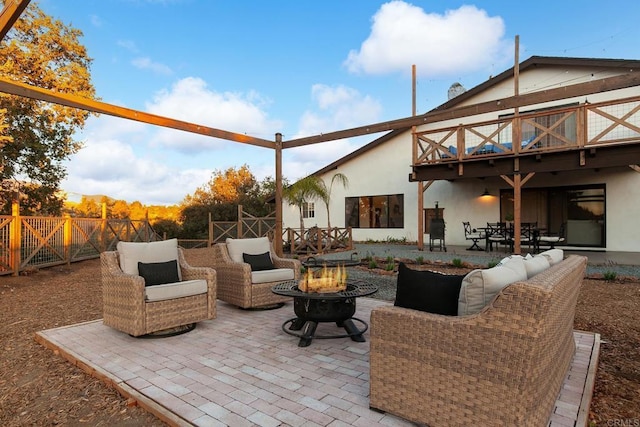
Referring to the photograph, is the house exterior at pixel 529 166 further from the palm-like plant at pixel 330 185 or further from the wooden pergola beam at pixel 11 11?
the wooden pergola beam at pixel 11 11

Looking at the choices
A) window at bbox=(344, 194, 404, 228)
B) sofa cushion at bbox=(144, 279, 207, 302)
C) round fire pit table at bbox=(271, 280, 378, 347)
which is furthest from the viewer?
window at bbox=(344, 194, 404, 228)

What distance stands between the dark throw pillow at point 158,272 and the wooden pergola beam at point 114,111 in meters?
2.88

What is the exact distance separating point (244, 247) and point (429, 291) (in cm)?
329

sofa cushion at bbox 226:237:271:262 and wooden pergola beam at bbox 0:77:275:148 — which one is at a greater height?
wooden pergola beam at bbox 0:77:275:148

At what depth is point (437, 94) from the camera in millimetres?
14258

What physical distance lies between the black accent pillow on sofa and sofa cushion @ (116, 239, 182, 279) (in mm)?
3017

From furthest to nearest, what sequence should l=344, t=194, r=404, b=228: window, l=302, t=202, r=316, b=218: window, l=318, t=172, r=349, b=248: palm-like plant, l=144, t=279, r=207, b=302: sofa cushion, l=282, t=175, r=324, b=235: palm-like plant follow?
l=302, t=202, r=316, b=218: window → l=318, t=172, r=349, b=248: palm-like plant → l=344, t=194, r=404, b=228: window → l=282, t=175, r=324, b=235: palm-like plant → l=144, t=279, r=207, b=302: sofa cushion

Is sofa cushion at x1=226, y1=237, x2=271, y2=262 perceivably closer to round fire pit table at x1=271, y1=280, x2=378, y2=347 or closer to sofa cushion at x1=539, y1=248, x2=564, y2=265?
round fire pit table at x1=271, y1=280, x2=378, y2=347

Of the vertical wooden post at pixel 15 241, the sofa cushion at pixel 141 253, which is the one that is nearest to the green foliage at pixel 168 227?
the vertical wooden post at pixel 15 241

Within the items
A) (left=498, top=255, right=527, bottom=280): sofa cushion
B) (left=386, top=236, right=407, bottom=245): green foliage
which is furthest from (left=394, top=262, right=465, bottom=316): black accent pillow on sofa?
(left=386, top=236, right=407, bottom=245): green foliage

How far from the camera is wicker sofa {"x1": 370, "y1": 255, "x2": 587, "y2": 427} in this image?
1.70m

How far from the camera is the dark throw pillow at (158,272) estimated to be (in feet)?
13.0

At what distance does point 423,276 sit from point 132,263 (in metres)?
3.22

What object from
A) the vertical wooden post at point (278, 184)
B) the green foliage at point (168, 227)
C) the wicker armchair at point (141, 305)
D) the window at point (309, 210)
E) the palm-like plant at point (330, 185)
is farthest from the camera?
the green foliage at point (168, 227)
